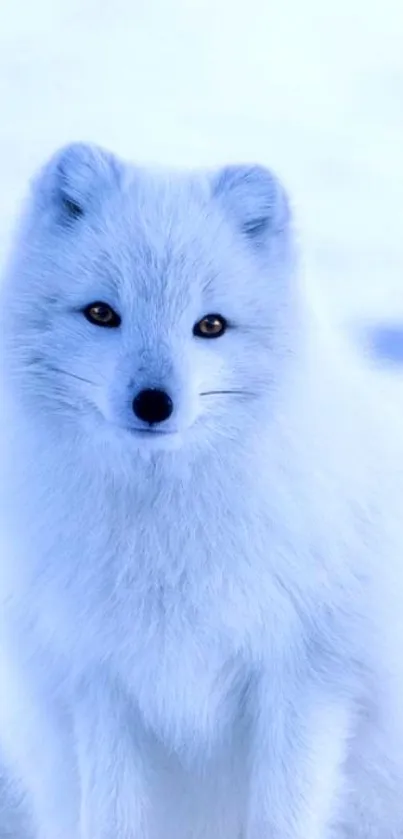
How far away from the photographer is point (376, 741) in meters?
1.43

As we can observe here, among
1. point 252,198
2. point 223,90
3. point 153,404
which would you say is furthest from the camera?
point 223,90

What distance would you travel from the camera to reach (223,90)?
1470 mm

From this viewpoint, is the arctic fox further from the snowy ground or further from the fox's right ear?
the snowy ground

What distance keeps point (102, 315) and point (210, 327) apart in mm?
115

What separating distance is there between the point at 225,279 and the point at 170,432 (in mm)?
177

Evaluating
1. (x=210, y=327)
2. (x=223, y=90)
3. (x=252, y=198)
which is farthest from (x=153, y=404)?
(x=223, y=90)

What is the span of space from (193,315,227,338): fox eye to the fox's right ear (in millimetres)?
182

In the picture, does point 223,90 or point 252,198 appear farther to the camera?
point 223,90

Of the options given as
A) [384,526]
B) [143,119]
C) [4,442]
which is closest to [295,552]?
[384,526]

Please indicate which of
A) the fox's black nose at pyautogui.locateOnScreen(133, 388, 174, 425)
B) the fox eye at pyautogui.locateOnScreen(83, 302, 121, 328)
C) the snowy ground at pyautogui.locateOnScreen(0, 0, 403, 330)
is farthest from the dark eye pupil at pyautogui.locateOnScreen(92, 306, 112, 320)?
the snowy ground at pyautogui.locateOnScreen(0, 0, 403, 330)

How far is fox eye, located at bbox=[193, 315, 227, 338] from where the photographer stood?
1.20 meters

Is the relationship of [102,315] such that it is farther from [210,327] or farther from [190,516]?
[190,516]

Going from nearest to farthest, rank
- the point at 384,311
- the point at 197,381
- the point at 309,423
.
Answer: the point at 197,381, the point at 309,423, the point at 384,311

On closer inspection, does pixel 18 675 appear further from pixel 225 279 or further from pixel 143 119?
pixel 143 119
